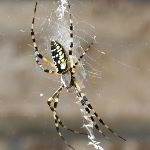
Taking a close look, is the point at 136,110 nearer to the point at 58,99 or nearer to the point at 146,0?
the point at 146,0

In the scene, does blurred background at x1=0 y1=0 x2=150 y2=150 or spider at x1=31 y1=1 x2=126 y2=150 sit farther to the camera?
spider at x1=31 y1=1 x2=126 y2=150

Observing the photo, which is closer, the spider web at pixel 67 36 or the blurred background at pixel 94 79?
the blurred background at pixel 94 79

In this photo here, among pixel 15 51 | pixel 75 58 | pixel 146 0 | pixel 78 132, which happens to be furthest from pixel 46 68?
pixel 146 0

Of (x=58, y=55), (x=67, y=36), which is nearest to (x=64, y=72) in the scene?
(x=67, y=36)
